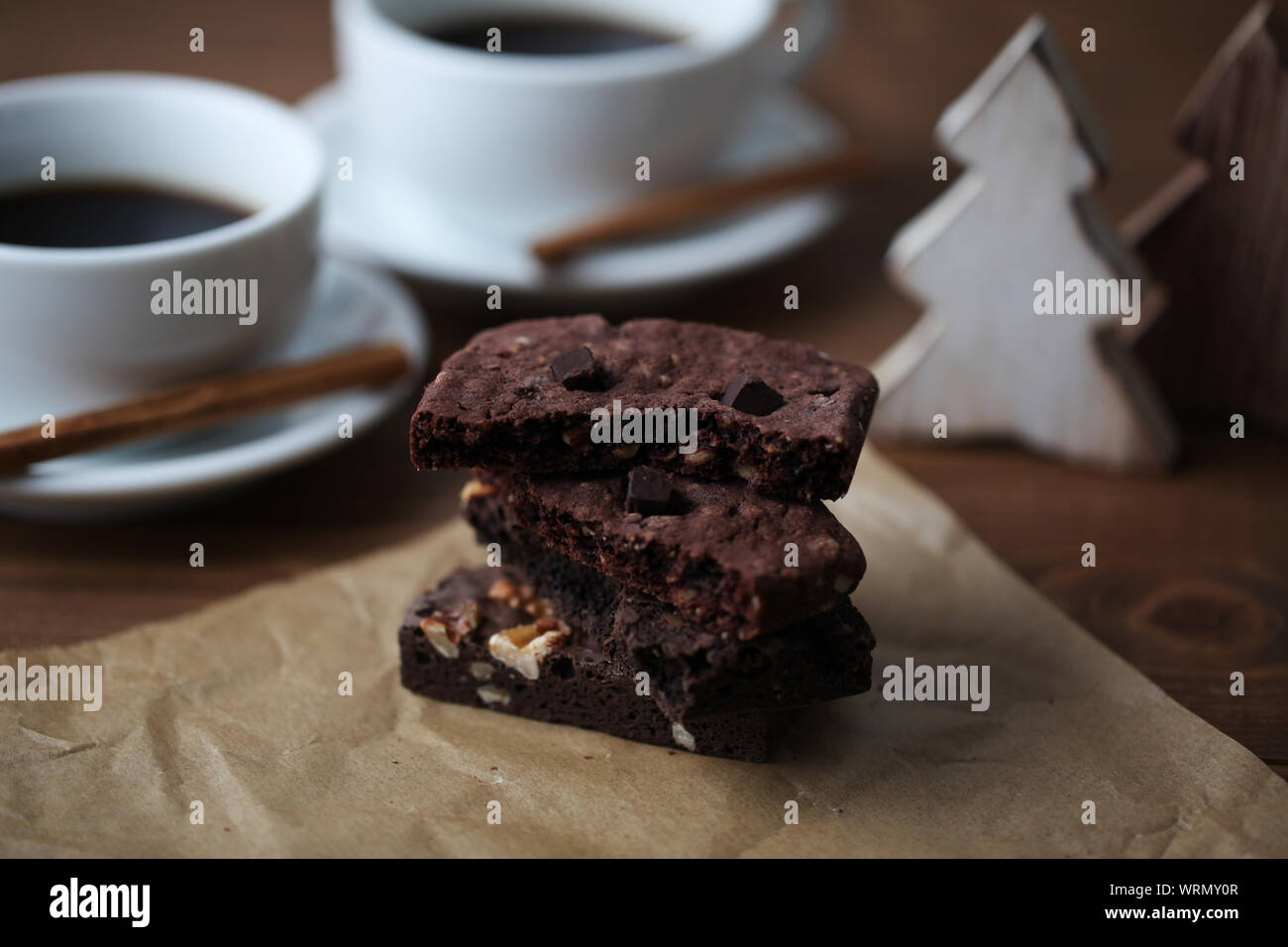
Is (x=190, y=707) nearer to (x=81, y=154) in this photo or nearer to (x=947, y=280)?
(x=81, y=154)

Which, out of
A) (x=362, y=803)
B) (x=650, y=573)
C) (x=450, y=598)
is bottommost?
(x=362, y=803)

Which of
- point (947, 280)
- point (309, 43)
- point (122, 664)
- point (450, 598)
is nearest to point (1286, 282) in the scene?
point (947, 280)

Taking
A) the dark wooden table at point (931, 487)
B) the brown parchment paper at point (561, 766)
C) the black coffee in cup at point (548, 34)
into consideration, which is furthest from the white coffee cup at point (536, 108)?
the brown parchment paper at point (561, 766)

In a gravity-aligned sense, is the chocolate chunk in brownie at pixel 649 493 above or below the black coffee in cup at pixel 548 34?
below

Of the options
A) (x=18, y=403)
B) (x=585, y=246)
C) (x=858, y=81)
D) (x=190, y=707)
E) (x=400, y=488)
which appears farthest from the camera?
(x=858, y=81)

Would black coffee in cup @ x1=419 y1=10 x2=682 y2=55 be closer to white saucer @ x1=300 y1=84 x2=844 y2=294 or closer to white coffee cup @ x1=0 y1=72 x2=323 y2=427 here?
white saucer @ x1=300 y1=84 x2=844 y2=294

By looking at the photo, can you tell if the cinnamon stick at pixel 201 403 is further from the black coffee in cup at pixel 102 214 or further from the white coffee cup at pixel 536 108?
the white coffee cup at pixel 536 108
